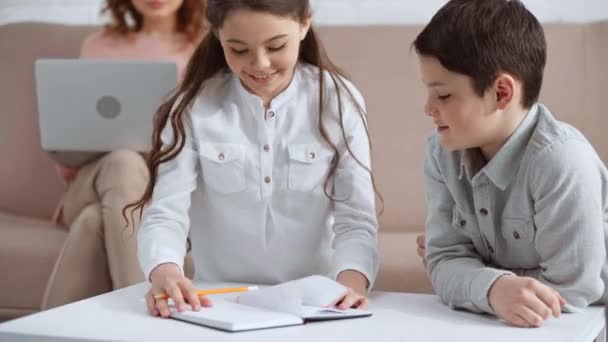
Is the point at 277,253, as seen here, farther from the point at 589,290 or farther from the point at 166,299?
the point at 589,290

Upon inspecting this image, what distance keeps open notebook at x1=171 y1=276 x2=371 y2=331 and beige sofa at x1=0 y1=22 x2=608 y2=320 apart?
92cm

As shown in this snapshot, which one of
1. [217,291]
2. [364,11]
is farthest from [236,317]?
[364,11]

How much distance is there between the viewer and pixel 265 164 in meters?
1.77

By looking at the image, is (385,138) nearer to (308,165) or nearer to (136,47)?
(136,47)

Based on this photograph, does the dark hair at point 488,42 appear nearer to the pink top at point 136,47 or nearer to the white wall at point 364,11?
the pink top at point 136,47

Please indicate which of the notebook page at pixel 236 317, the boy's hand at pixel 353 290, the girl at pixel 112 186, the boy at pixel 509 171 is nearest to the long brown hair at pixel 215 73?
the boy's hand at pixel 353 290

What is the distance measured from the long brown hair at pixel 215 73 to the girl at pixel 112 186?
1.89ft

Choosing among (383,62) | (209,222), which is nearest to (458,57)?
(209,222)

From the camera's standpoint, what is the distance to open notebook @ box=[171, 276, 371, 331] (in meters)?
1.30

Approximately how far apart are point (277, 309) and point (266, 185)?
0.43 meters

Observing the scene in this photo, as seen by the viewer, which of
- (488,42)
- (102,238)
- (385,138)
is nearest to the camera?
(488,42)

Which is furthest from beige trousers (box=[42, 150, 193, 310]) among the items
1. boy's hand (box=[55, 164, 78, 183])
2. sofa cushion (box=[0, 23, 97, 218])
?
sofa cushion (box=[0, 23, 97, 218])

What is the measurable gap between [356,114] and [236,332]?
23.9 inches

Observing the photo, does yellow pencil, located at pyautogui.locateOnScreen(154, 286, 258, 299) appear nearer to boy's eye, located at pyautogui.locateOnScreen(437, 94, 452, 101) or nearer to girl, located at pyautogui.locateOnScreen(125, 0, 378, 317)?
girl, located at pyautogui.locateOnScreen(125, 0, 378, 317)
